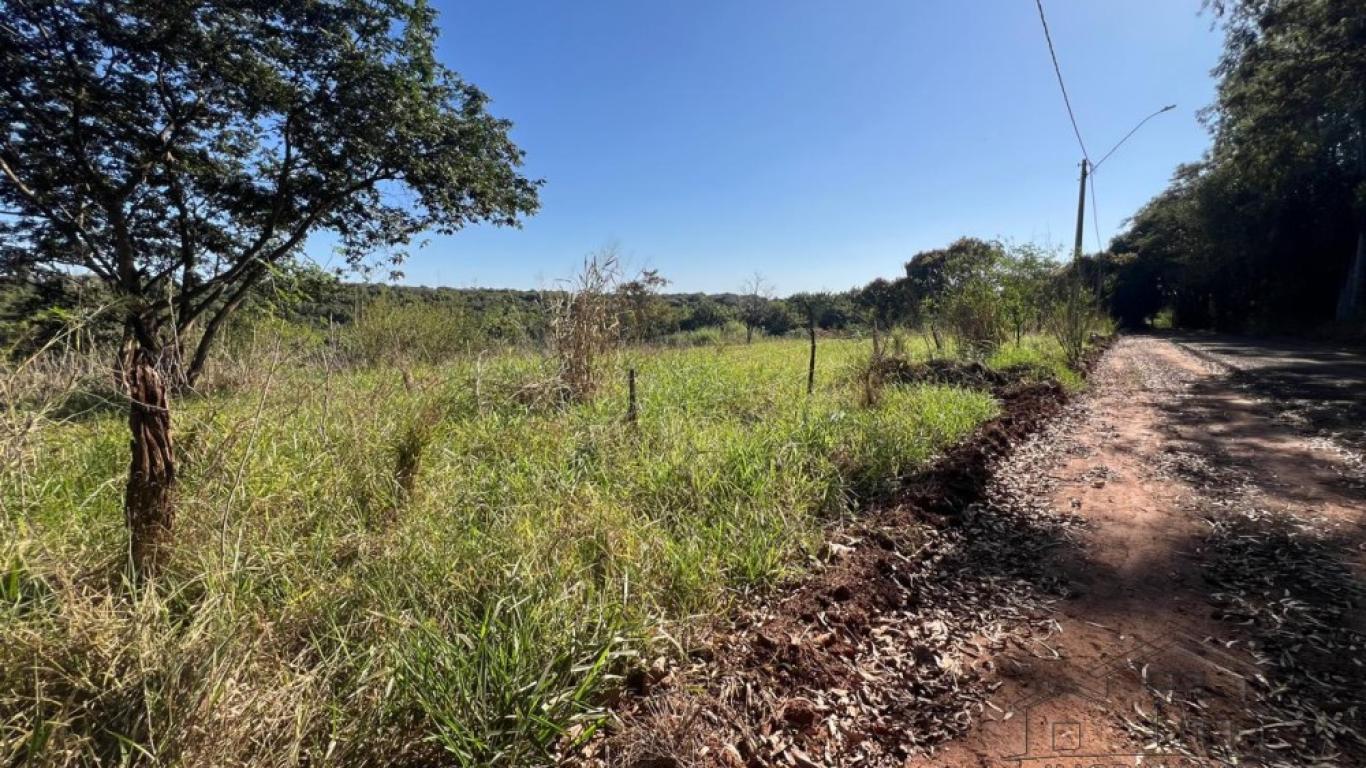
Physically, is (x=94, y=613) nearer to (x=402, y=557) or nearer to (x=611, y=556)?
(x=402, y=557)

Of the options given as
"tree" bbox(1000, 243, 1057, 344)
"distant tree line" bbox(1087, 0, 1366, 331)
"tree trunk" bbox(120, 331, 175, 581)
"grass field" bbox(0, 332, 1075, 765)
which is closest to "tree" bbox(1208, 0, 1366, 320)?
"distant tree line" bbox(1087, 0, 1366, 331)

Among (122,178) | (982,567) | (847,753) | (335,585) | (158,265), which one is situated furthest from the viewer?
(158,265)

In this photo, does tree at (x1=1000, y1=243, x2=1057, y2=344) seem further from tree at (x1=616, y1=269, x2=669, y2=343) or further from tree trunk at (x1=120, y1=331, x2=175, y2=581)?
tree trunk at (x1=120, y1=331, x2=175, y2=581)

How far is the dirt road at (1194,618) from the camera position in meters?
1.74

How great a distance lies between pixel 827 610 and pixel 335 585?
80.8 inches

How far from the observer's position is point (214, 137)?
11234 mm

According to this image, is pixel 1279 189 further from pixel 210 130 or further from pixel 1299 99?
pixel 210 130

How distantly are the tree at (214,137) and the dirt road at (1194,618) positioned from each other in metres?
10.2

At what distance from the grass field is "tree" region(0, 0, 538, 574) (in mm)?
6592

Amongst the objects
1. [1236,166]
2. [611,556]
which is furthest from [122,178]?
[1236,166]

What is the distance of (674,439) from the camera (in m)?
4.33

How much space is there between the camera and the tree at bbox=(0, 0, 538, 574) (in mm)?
9109

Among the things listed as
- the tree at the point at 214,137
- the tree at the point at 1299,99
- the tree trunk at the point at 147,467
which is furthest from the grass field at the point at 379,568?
the tree at the point at 1299,99

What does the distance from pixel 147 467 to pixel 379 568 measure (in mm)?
A: 869
